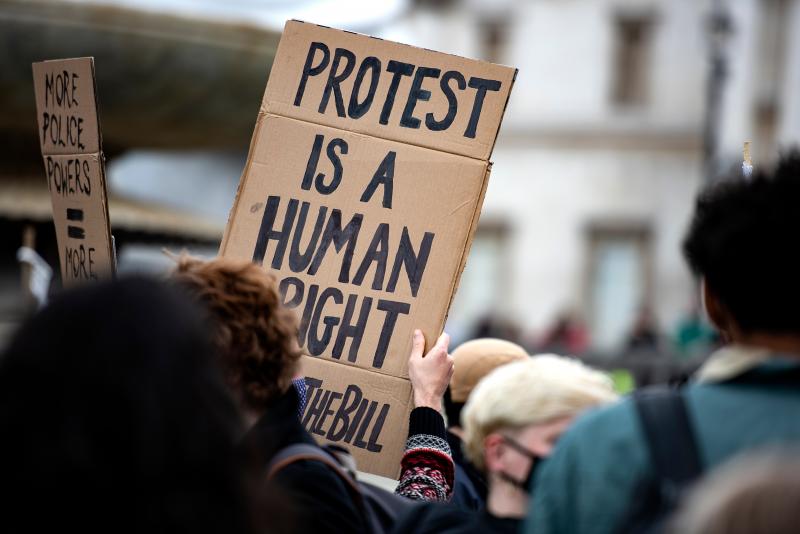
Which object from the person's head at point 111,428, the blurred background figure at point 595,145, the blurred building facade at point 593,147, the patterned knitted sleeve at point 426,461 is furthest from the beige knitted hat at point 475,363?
the blurred building facade at point 593,147

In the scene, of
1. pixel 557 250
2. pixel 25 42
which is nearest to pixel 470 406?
pixel 25 42

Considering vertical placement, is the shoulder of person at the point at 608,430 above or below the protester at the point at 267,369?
above

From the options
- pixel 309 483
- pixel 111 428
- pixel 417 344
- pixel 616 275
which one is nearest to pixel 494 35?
pixel 616 275

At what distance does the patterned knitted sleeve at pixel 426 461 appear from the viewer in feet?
11.2

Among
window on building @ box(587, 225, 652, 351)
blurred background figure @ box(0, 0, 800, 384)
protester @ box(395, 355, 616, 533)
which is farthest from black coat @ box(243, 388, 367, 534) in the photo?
window on building @ box(587, 225, 652, 351)

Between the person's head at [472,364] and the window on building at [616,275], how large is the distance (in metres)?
25.5

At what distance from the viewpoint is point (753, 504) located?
1.72 meters

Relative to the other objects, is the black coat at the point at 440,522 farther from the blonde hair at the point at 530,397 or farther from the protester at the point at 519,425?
the blonde hair at the point at 530,397

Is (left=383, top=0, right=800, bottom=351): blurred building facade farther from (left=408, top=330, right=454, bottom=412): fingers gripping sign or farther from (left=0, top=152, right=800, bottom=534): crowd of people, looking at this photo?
(left=0, top=152, right=800, bottom=534): crowd of people

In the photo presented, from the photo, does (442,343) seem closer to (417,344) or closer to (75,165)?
(417,344)

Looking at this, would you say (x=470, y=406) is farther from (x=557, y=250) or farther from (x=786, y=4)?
(x=786, y=4)

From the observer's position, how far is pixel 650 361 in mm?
15336

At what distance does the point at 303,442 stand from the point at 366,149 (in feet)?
3.77

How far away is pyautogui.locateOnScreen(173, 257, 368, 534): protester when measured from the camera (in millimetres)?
2791
